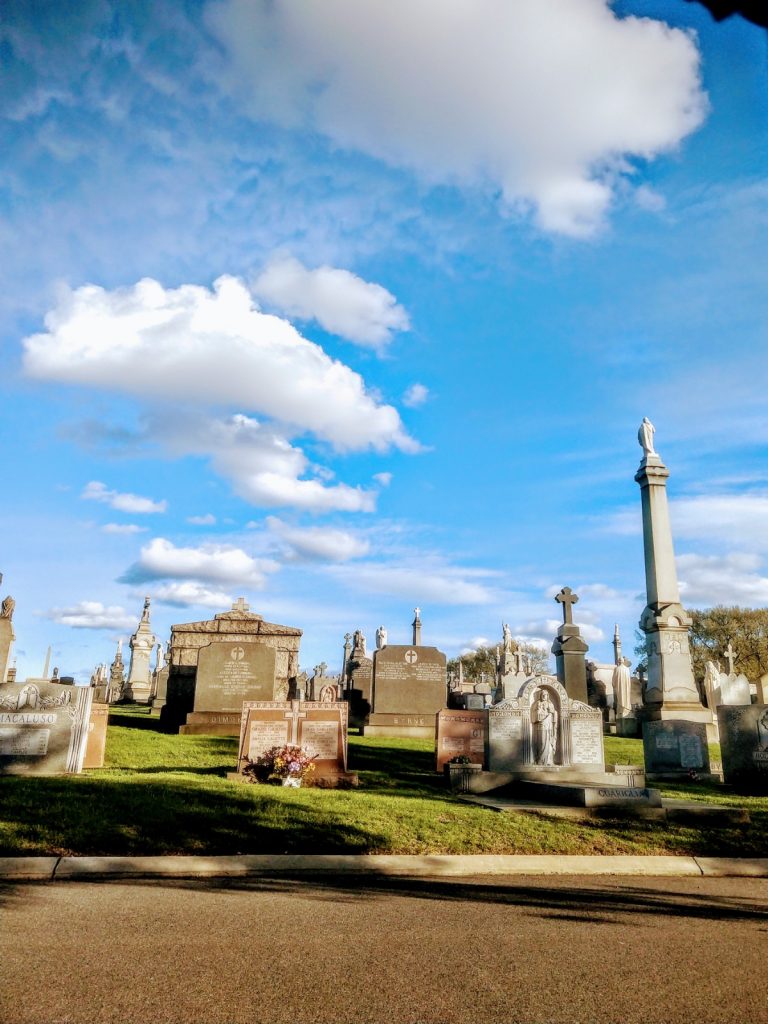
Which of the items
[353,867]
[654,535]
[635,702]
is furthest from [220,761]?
[635,702]

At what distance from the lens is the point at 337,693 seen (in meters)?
22.0

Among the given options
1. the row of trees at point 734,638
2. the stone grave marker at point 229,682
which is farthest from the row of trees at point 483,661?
the stone grave marker at point 229,682

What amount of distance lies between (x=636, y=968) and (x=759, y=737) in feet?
33.4

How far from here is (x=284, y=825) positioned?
7.09 m

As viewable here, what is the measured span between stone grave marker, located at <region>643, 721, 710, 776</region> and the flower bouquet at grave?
293 inches

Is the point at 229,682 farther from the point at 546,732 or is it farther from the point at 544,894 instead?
the point at 544,894

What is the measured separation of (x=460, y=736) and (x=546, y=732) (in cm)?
225

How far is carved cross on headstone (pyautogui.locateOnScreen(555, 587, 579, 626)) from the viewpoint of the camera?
21297mm

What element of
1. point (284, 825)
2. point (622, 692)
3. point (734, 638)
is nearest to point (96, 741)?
point (284, 825)

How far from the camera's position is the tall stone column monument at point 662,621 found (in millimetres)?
22578

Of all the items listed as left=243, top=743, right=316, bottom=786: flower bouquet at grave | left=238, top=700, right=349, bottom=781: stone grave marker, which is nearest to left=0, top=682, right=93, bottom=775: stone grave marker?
left=238, top=700, right=349, bottom=781: stone grave marker

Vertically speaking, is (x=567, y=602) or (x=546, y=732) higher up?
(x=567, y=602)

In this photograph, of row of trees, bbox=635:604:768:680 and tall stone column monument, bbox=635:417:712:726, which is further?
row of trees, bbox=635:604:768:680

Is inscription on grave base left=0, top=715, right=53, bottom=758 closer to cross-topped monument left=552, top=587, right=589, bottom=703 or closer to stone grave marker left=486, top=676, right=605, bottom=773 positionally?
stone grave marker left=486, top=676, right=605, bottom=773
